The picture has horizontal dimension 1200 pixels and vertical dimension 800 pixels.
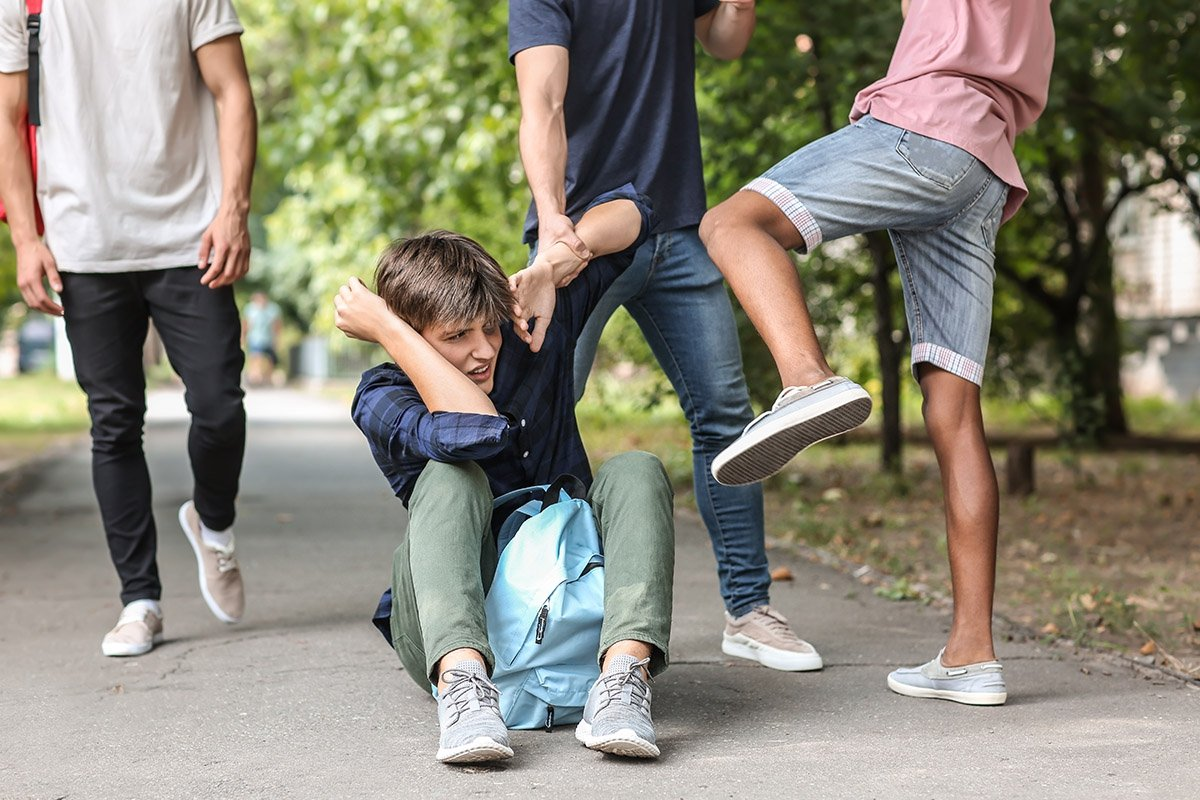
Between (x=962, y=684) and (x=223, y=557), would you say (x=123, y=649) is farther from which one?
(x=962, y=684)

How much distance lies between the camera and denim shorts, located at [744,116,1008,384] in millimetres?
3510

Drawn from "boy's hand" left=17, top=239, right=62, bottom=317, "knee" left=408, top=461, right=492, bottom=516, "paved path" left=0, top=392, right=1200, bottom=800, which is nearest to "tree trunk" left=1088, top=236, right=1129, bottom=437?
"paved path" left=0, top=392, right=1200, bottom=800

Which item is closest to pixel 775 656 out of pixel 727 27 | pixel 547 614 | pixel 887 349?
pixel 547 614

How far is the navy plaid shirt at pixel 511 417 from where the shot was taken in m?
3.26

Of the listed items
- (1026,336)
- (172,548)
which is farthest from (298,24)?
(172,548)

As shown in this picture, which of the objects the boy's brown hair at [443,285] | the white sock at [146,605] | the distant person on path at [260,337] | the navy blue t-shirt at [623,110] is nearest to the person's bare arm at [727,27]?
the navy blue t-shirt at [623,110]

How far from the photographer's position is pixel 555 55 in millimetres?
3986

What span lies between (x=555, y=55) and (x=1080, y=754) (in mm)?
2149

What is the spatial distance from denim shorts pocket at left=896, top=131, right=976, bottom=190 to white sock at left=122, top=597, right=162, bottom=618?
103 inches

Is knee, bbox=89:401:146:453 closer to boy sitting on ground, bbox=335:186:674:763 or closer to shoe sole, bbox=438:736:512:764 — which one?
boy sitting on ground, bbox=335:186:674:763

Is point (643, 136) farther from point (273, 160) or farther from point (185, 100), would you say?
point (273, 160)

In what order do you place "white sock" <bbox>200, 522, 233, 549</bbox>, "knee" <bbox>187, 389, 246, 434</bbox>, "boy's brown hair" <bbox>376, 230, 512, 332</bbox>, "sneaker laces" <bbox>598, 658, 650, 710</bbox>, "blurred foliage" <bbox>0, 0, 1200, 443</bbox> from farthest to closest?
"blurred foliage" <bbox>0, 0, 1200, 443</bbox> < "white sock" <bbox>200, 522, 233, 549</bbox> < "knee" <bbox>187, 389, 246, 434</bbox> < "boy's brown hair" <bbox>376, 230, 512, 332</bbox> < "sneaker laces" <bbox>598, 658, 650, 710</bbox>

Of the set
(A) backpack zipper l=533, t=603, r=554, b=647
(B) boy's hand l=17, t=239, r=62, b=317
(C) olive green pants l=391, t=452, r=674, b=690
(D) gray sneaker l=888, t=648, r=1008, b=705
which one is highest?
(B) boy's hand l=17, t=239, r=62, b=317

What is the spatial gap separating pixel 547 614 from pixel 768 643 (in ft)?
3.49
